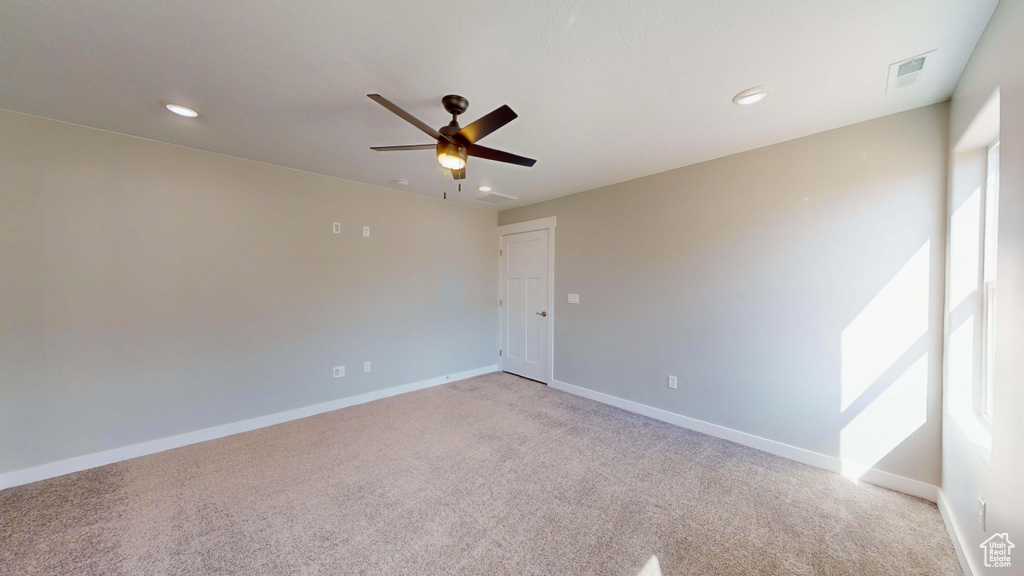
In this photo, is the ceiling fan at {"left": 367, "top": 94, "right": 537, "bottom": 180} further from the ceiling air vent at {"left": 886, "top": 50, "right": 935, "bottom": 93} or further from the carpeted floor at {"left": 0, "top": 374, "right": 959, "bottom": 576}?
the carpeted floor at {"left": 0, "top": 374, "right": 959, "bottom": 576}

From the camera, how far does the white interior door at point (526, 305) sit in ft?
14.5

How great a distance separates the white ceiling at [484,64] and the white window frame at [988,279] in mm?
554

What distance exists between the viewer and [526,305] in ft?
15.3

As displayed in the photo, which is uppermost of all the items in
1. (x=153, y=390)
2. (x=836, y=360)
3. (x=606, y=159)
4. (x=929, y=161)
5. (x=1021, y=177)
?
(x=606, y=159)

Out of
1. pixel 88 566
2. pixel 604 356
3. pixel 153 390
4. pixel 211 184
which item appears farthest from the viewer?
pixel 604 356

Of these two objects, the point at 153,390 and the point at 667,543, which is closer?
the point at 667,543

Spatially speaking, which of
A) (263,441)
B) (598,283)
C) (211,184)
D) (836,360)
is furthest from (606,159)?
(263,441)

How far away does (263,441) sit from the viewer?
2787 millimetres

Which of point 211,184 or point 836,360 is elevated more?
point 211,184

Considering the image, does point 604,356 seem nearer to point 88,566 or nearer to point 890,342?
point 890,342

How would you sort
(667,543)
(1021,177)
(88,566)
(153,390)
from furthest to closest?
(153,390)
(667,543)
(88,566)
(1021,177)

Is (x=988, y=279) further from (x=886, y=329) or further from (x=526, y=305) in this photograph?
(x=526, y=305)

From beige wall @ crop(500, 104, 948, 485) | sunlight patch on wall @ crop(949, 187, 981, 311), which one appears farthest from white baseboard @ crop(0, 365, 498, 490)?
sunlight patch on wall @ crop(949, 187, 981, 311)

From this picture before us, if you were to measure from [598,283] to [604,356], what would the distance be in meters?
0.84
